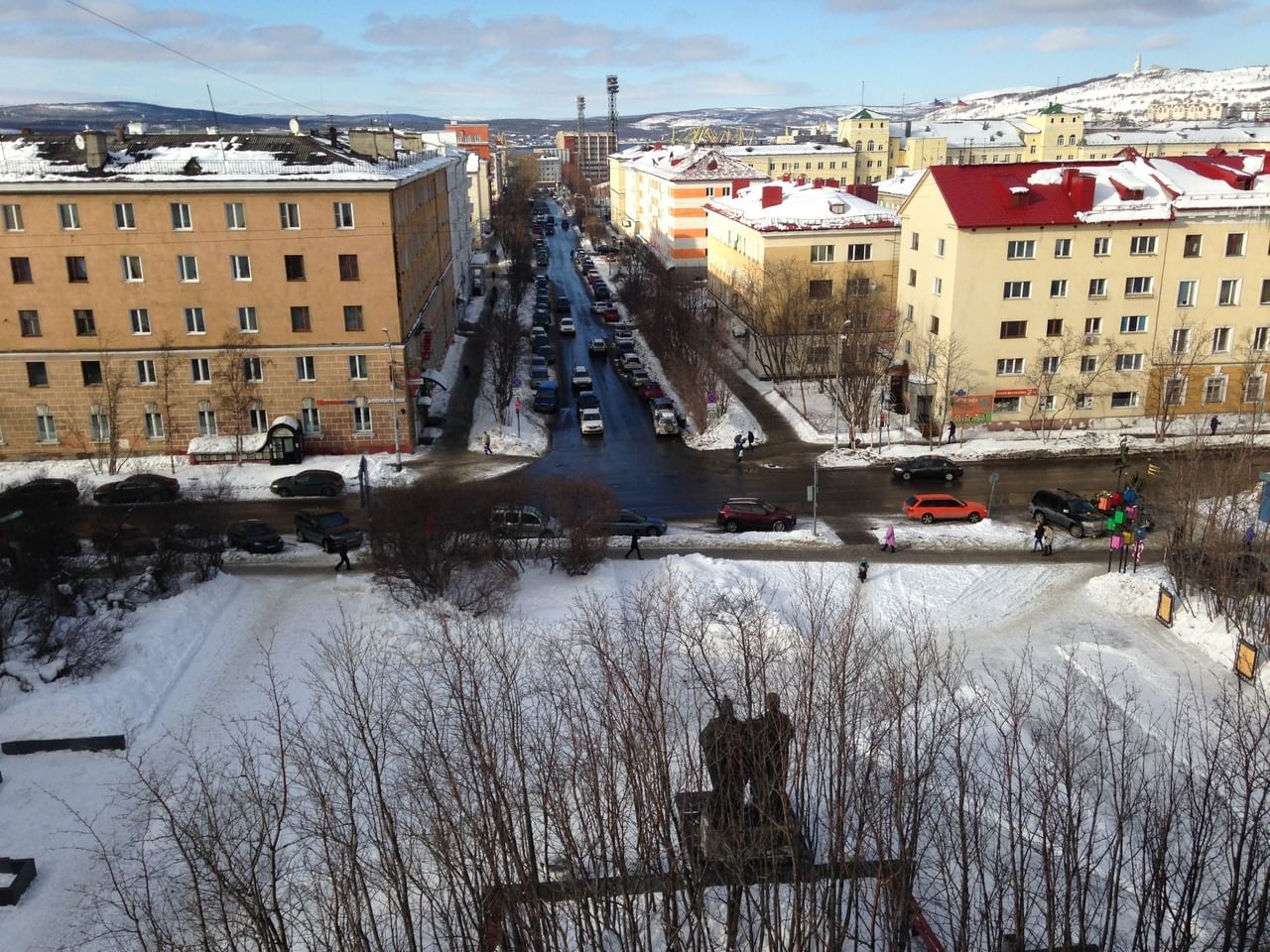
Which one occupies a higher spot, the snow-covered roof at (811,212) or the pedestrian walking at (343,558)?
the snow-covered roof at (811,212)

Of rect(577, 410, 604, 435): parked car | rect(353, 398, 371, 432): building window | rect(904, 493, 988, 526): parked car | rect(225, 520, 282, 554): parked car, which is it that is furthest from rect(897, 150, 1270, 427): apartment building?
rect(225, 520, 282, 554): parked car

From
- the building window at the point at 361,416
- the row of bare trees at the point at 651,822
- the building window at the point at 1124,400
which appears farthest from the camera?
the building window at the point at 1124,400

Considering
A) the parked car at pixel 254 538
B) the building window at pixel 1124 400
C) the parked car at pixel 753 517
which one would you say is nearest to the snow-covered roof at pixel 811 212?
the building window at pixel 1124 400

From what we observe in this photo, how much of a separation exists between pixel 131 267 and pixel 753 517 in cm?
2606

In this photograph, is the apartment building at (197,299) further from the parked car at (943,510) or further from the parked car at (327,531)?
the parked car at (943,510)

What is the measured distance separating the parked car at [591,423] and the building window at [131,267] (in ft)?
60.7

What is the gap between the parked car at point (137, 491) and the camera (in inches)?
1342

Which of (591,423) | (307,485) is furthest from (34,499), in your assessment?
(591,423)

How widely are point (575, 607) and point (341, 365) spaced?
19468mm

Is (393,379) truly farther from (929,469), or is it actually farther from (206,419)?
(929,469)

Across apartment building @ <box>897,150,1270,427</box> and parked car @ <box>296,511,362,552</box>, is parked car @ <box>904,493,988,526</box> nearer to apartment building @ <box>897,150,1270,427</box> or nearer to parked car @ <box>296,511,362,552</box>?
apartment building @ <box>897,150,1270,427</box>

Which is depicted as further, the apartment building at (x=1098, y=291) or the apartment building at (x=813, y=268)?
the apartment building at (x=813, y=268)

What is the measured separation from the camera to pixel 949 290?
41.3 meters

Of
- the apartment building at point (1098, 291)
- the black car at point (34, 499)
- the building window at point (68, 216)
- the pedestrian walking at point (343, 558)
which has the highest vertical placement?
the building window at point (68, 216)
